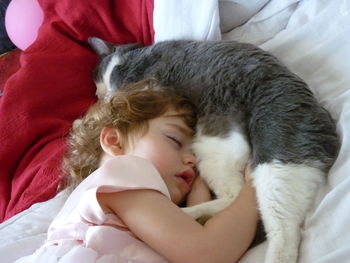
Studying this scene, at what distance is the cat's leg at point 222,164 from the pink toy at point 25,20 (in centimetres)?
120

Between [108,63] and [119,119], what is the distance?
69 centimetres

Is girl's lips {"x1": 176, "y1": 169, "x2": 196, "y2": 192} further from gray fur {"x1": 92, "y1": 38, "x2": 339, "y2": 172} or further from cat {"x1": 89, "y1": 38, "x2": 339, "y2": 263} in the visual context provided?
gray fur {"x1": 92, "y1": 38, "x2": 339, "y2": 172}

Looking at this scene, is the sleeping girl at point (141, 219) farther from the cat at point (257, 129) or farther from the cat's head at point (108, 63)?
the cat's head at point (108, 63)

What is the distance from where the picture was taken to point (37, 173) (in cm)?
139

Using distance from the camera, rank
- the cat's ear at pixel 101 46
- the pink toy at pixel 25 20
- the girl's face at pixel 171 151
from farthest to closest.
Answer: the pink toy at pixel 25 20
the cat's ear at pixel 101 46
the girl's face at pixel 171 151

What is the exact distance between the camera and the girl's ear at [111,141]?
116cm

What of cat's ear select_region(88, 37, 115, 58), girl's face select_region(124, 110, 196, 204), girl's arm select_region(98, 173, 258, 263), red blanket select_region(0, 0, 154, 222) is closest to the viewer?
girl's arm select_region(98, 173, 258, 263)

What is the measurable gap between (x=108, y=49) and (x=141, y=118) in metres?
0.77

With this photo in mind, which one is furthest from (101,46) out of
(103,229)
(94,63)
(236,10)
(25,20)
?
(103,229)

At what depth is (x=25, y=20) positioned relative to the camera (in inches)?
80.4

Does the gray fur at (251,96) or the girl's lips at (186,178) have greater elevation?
the gray fur at (251,96)

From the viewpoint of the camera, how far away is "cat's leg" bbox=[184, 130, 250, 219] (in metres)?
1.16

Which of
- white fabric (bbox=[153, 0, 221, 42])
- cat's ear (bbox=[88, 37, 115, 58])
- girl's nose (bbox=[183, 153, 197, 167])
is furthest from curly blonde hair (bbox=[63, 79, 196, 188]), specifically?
cat's ear (bbox=[88, 37, 115, 58])

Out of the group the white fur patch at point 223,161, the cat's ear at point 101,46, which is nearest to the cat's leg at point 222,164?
the white fur patch at point 223,161
